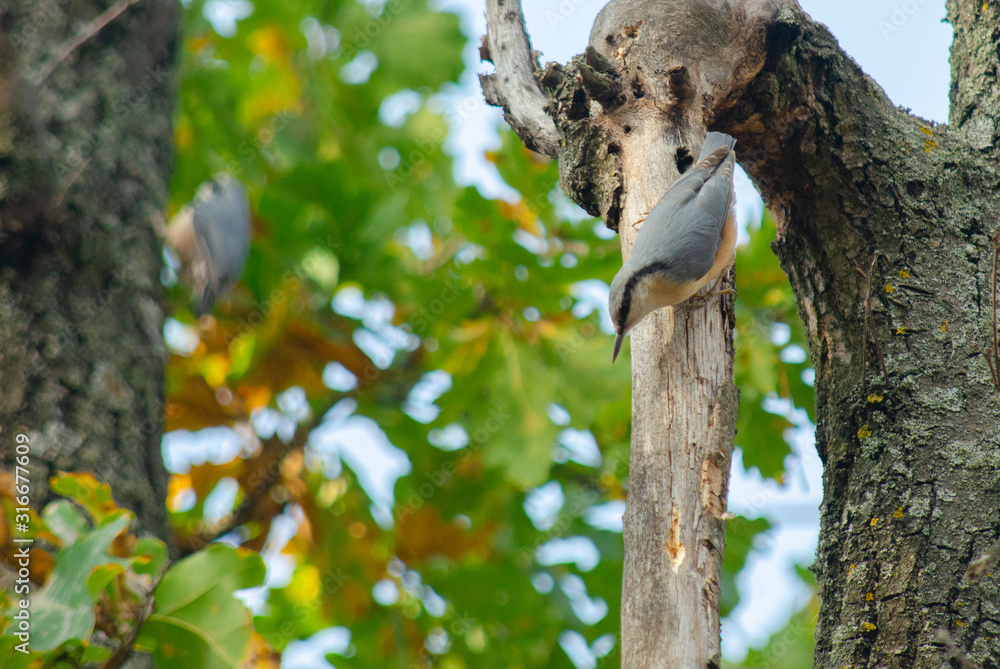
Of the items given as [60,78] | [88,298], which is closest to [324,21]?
[60,78]

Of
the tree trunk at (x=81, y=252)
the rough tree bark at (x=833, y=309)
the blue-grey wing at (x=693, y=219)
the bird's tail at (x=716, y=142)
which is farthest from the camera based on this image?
the tree trunk at (x=81, y=252)

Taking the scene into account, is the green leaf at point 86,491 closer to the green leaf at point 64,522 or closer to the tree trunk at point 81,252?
the green leaf at point 64,522

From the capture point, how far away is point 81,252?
8.06ft

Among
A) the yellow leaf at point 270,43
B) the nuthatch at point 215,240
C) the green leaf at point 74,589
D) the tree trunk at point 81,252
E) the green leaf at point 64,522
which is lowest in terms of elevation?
the green leaf at point 74,589

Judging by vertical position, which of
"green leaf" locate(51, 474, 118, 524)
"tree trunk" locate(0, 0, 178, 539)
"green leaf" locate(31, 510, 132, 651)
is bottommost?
"green leaf" locate(31, 510, 132, 651)

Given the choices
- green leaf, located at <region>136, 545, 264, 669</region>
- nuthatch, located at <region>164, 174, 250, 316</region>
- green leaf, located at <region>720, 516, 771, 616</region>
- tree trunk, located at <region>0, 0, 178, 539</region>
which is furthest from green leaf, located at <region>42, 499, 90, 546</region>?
green leaf, located at <region>720, 516, 771, 616</region>

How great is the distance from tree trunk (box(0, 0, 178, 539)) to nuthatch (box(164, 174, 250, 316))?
67 centimetres

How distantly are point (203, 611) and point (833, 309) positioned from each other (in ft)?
4.87

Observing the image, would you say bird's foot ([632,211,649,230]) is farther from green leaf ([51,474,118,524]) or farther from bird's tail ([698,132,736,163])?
green leaf ([51,474,118,524])

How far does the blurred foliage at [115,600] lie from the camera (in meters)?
1.46

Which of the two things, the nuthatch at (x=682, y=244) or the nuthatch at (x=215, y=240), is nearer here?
the nuthatch at (x=682, y=244)

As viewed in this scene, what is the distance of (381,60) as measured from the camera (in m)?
3.95

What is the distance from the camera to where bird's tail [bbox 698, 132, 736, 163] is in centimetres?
188

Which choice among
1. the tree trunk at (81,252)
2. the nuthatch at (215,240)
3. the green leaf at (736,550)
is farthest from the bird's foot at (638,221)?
the nuthatch at (215,240)
